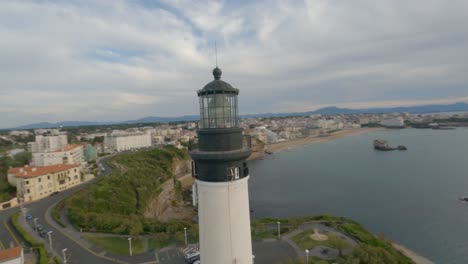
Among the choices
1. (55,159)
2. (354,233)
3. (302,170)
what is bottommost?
(302,170)

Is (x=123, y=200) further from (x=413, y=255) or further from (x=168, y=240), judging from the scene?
(x=413, y=255)

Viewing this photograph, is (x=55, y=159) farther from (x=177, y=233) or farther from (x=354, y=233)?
(x=354, y=233)

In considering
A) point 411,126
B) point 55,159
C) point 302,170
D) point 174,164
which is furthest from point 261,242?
point 411,126

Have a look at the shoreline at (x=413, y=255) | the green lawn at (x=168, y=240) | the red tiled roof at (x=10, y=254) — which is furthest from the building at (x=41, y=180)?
the shoreline at (x=413, y=255)

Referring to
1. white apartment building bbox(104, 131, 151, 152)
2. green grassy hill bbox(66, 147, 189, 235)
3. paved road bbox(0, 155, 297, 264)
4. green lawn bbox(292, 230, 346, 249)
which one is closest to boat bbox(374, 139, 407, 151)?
green grassy hill bbox(66, 147, 189, 235)

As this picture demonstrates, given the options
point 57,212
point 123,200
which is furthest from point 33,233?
point 123,200

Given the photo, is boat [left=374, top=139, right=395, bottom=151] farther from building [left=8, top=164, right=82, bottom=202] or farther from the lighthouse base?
the lighthouse base
